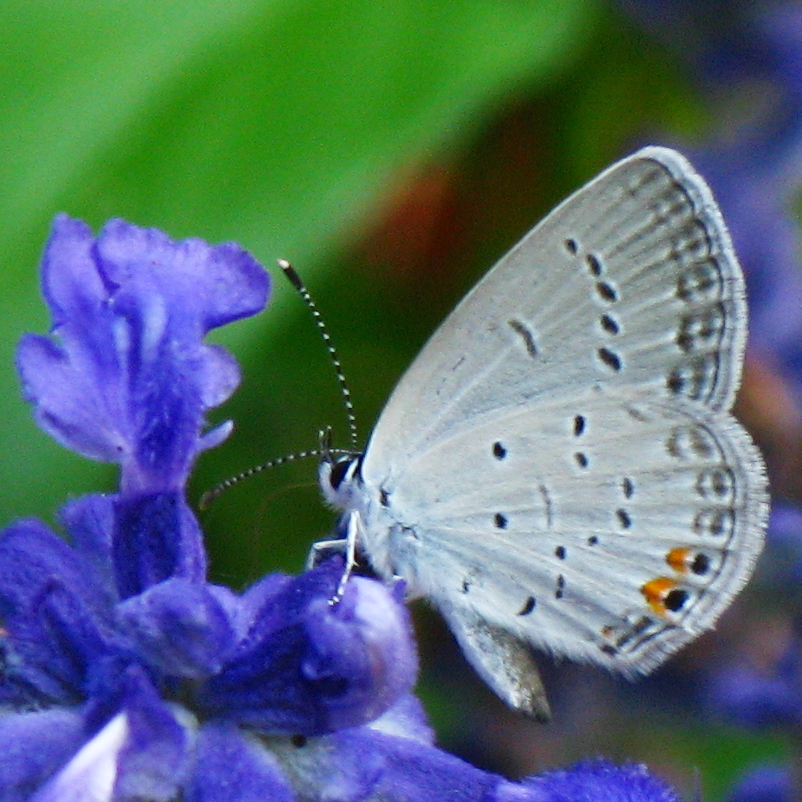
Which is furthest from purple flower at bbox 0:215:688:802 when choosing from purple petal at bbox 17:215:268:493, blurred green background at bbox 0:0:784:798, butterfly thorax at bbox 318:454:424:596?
blurred green background at bbox 0:0:784:798

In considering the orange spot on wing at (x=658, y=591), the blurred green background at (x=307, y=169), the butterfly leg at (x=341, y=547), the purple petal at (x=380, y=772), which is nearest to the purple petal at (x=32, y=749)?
the purple petal at (x=380, y=772)

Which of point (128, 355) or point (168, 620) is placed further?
point (128, 355)

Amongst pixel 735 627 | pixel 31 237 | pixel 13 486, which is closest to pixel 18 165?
pixel 31 237

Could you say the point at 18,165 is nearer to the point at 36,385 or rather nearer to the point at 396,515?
the point at 396,515

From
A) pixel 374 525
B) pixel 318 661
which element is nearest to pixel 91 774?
pixel 318 661

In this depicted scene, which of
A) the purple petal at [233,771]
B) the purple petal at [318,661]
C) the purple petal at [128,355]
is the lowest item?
the purple petal at [233,771]

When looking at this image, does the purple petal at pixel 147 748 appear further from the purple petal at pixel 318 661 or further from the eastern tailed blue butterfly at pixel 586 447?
the eastern tailed blue butterfly at pixel 586 447

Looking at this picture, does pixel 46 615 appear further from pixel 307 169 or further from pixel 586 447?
pixel 307 169
